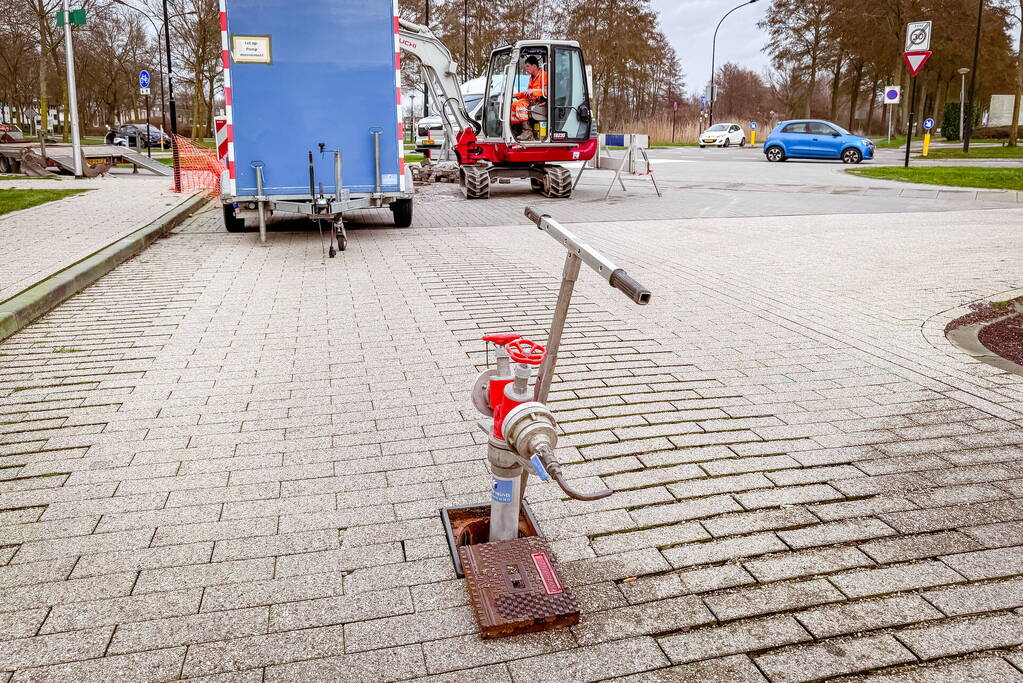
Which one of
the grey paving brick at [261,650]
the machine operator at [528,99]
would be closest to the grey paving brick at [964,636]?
the grey paving brick at [261,650]

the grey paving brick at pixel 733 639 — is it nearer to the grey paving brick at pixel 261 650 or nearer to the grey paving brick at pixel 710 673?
the grey paving brick at pixel 710 673

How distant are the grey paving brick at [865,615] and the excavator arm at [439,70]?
15876mm

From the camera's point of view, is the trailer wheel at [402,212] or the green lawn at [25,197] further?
the green lawn at [25,197]

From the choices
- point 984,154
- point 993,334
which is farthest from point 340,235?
point 984,154

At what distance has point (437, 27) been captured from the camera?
4572cm

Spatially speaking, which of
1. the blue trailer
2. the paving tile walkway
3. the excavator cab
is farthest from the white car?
the blue trailer

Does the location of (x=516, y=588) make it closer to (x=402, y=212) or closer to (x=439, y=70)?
(x=402, y=212)

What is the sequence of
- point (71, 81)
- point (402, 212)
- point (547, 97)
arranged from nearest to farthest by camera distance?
point (402, 212) → point (547, 97) → point (71, 81)

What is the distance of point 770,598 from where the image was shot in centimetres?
299

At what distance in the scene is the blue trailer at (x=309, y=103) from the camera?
1114 centimetres

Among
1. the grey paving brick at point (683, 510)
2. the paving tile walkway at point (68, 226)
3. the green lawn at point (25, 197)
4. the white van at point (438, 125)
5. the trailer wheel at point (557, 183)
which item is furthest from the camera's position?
the white van at point (438, 125)

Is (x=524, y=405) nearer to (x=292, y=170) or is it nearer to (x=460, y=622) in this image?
(x=460, y=622)

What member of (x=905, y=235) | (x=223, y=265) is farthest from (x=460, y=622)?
(x=905, y=235)

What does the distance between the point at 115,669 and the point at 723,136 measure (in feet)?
171
